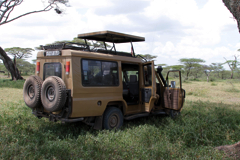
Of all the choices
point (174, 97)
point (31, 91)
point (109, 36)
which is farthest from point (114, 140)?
point (109, 36)

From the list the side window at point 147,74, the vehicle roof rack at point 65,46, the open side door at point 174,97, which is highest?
the vehicle roof rack at point 65,46

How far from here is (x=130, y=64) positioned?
7.28 metres

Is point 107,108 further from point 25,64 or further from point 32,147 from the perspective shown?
point 25,64

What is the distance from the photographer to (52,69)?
5.93m

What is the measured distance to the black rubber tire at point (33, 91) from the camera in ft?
18.7

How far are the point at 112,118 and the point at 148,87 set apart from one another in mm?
1555

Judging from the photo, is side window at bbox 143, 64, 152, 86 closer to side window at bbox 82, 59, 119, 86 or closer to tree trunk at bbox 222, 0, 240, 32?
side window at bbox 82, 59, 119, 86

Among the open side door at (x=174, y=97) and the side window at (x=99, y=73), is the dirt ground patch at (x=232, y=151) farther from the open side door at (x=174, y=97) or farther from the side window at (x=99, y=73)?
the side window at (x=99, y=73)

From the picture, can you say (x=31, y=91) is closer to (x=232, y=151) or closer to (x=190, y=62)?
(x=232, y=151)

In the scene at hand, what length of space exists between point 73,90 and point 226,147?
3588mm

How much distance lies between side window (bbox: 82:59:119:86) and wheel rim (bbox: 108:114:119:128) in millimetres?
909

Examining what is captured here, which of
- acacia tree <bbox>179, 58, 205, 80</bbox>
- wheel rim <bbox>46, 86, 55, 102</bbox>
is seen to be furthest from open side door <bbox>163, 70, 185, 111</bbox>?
acacia tree <bbox>179, 58, 205, 80</bbox>

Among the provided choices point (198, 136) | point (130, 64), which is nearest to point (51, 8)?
point (130, 64)

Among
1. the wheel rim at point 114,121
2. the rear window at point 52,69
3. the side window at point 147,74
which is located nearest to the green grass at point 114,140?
the wheel rim at point 114,121
